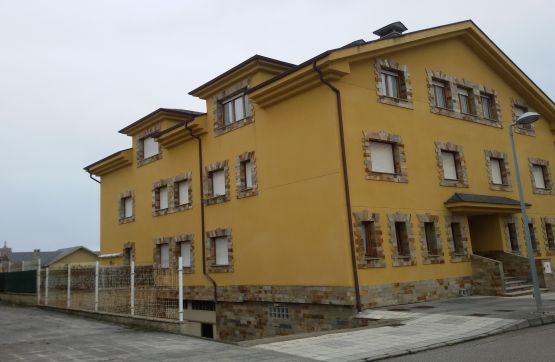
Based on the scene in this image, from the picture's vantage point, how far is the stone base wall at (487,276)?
1606 centimetres

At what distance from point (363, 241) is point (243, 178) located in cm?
572

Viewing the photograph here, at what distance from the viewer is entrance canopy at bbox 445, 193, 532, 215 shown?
16641 mm

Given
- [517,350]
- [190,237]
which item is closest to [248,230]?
[190,237]

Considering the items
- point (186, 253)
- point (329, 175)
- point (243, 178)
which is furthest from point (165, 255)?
point (329, 175)

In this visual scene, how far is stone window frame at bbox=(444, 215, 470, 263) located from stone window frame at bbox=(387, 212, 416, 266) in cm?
198

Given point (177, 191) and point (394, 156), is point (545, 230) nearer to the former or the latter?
point (394, 156)

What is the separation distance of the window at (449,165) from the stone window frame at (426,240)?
6.69ft

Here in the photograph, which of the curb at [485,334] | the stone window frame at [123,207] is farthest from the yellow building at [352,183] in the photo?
the curb at [485,334]

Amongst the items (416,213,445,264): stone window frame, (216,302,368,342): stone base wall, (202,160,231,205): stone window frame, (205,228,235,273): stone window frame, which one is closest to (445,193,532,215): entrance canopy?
(416,213,445,264): stone window frame

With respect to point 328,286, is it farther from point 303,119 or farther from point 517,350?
point 517,350

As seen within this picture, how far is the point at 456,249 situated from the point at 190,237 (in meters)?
10.7

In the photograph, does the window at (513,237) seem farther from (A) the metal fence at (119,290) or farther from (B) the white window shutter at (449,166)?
(A) the metal fence at (119,290)

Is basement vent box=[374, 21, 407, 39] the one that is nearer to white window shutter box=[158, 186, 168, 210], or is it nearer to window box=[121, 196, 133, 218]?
white window shutter box=[158, 186, 168, 210]

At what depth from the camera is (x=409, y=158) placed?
16359 millimetres
